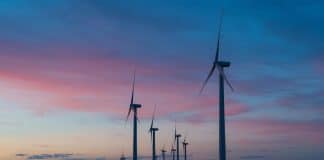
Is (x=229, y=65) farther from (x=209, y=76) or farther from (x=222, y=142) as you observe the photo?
(x=222, y=142)

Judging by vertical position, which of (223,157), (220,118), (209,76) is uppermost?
(209,76)

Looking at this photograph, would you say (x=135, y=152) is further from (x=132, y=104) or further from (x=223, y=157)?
(x=223, y=157)

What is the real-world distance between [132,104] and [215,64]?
2005 inches

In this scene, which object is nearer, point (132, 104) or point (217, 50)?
point (217, 50)

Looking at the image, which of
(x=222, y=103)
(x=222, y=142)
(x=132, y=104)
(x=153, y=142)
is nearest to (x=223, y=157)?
Result: (x=222, y=142)

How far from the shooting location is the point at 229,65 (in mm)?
116875

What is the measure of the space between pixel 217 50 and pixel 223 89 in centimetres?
949

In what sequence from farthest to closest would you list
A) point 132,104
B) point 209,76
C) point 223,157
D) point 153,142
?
Answer: point 153,142 < point 132,104 < point 209,76 < point 223,157

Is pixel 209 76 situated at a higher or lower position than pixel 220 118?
higher

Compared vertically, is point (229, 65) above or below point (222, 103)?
above

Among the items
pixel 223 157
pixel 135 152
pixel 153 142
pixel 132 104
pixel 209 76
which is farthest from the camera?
pixel 153 142

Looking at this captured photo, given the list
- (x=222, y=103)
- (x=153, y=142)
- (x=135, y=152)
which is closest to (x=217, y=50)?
(x=222, y=103)

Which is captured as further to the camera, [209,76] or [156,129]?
[156,129]

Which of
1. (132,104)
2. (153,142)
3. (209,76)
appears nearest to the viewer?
(209,76)
